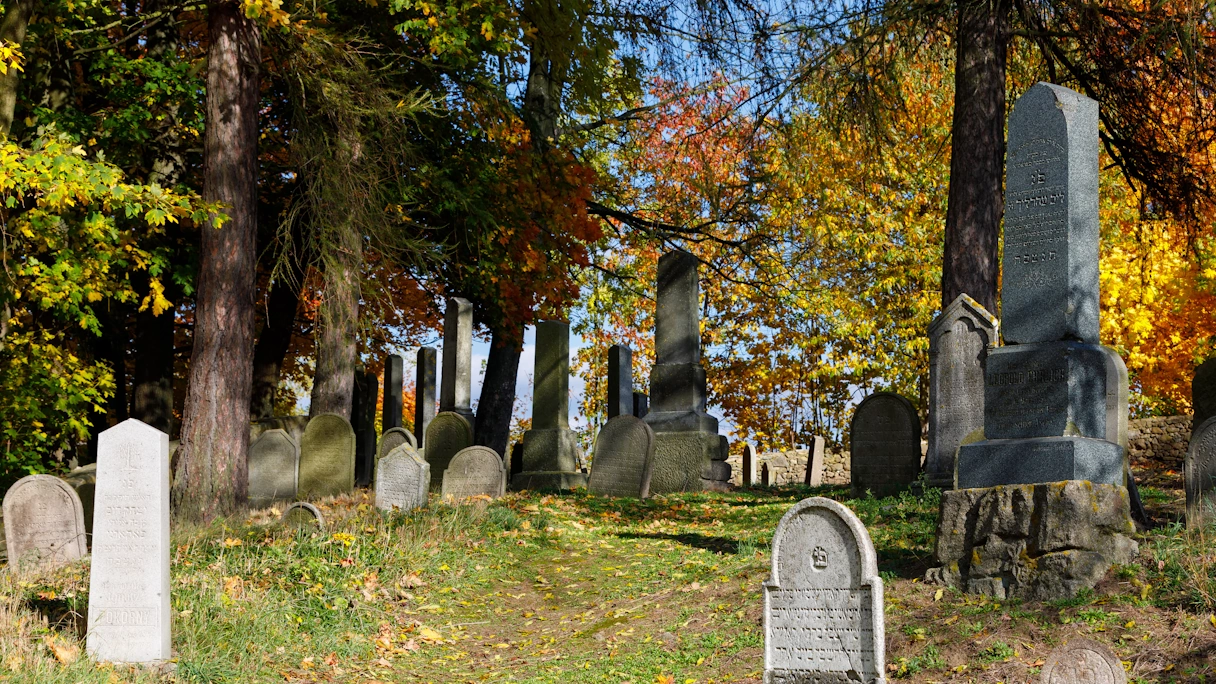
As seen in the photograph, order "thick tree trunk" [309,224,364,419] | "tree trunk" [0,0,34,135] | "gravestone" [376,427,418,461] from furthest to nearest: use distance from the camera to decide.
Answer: "gravestone" [376,427,418,461]
"thick tree trunk" [309,224,364,419]
"tree trunk" [0,0,34,135]

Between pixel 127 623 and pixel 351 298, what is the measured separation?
867 cm

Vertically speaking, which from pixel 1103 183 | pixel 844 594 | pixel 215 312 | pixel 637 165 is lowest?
pixel 844 594

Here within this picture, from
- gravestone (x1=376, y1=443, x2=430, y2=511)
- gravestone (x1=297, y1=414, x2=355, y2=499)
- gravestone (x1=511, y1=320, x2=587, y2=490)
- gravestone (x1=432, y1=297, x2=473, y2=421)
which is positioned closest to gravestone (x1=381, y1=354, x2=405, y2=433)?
gravestone (x1=432, y1=297, x2=473, y2=421)

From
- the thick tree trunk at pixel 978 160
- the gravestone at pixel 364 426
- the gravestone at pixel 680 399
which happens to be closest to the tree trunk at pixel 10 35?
the gravestone at pixel 364 426

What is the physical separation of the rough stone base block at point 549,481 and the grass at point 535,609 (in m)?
4.44

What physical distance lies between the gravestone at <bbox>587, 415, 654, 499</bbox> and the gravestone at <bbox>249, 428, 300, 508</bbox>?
428 cm

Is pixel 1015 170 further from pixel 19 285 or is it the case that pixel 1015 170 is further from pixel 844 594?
pixel 19 285

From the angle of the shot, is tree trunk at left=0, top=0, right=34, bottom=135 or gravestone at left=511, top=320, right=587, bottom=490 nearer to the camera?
tree trunk at left=0, top=0, right=34, bottom=135

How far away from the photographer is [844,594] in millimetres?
6559

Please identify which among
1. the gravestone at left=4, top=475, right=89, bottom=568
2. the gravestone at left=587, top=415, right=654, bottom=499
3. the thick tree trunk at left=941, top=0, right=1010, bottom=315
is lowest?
the gravestone at left=4, top=475, right=89, bottom=568

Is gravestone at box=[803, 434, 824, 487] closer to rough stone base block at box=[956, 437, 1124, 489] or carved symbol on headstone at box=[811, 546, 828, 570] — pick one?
rough stone base block at box=[956, 437, 1124, 489]

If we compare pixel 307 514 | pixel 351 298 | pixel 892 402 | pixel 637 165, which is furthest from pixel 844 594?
pixel 637 165

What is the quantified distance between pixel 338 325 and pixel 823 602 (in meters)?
11.0

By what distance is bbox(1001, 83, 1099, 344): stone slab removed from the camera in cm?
849
